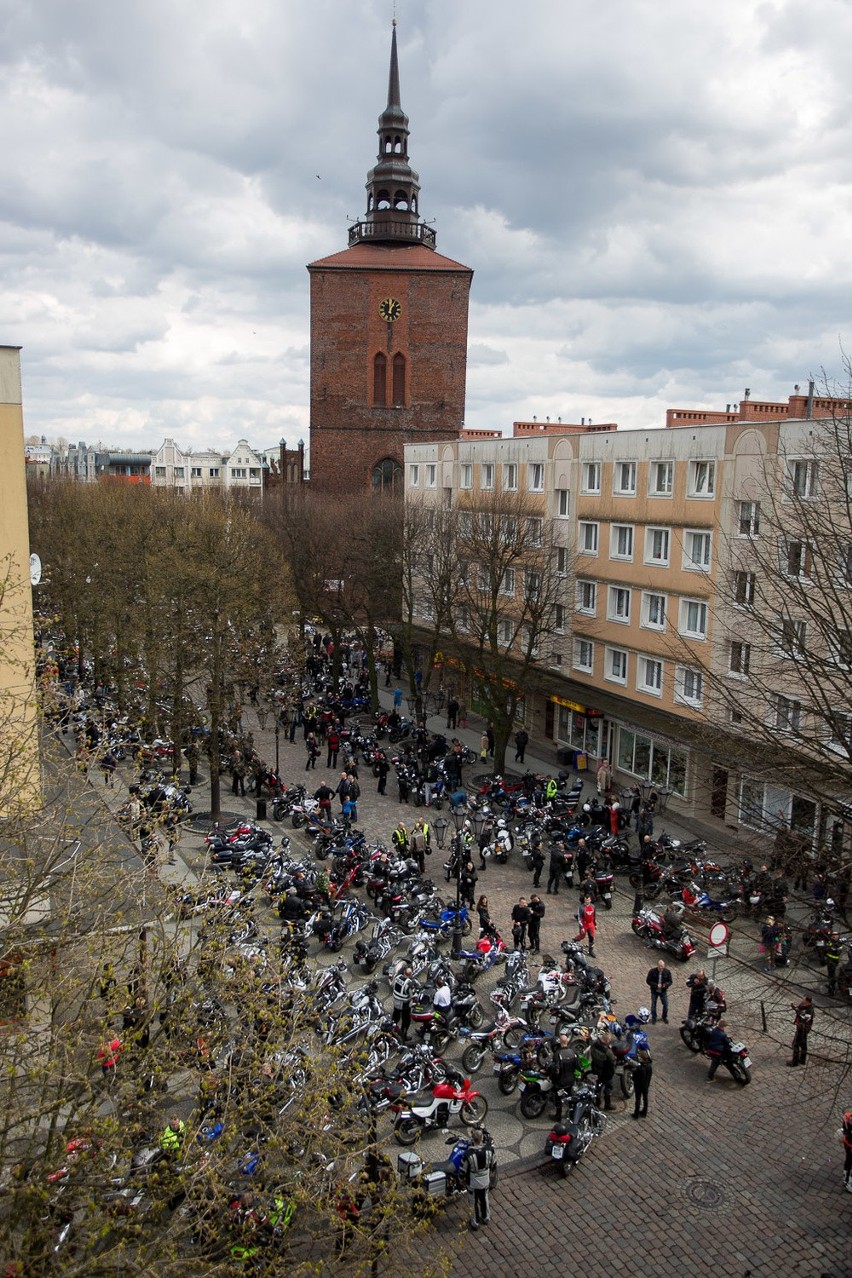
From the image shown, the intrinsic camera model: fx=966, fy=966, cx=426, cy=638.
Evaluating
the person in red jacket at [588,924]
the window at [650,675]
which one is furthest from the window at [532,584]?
the person in red jacket at [588,924]

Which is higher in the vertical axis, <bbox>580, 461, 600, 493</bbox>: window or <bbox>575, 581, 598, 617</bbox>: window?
<bbox>580, 461, 600, 493</bbox>: window

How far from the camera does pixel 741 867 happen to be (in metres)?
19.7

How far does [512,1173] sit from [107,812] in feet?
25.1

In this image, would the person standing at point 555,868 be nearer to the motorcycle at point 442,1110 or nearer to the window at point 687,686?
the window at point 687,686

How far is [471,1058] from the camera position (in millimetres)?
15836

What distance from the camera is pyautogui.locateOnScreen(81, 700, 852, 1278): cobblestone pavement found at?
39.5ft

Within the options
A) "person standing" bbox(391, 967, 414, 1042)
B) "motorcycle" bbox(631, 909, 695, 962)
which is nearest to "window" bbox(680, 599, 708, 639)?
"motorcycle" bbox(631, 909, 695, 962)

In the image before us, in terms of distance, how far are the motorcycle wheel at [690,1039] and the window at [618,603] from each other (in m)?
17.5

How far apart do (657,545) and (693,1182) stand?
68.6 feet

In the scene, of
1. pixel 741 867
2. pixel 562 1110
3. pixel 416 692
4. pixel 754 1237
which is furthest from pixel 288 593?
pixel 754 1237

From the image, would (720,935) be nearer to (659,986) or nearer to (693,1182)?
(659,986)

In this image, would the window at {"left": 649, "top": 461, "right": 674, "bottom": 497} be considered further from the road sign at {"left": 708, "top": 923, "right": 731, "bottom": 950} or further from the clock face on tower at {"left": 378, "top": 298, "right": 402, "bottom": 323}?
the clock face on tower at {"left": 378, "top": 298, "right": 402, "bottom": 323}

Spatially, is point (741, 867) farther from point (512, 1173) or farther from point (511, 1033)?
point (512, 1173)

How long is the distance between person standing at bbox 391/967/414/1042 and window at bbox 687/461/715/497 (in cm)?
1742
